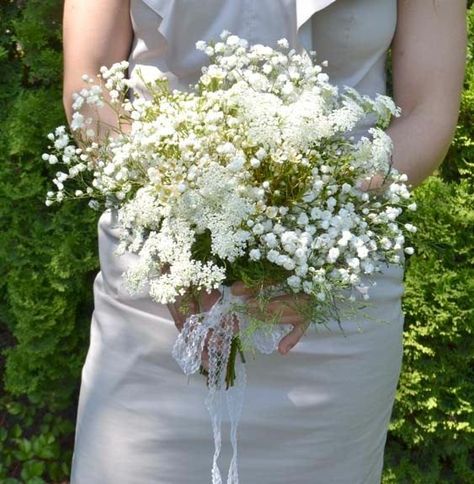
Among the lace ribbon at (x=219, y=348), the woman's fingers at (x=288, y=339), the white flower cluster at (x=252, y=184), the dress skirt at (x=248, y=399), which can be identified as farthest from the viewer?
the dress skirt at (x=248, y=399)

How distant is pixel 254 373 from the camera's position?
180cm

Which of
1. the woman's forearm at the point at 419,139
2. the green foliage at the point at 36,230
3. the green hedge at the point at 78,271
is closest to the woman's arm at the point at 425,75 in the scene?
the woman's forearm at the point at 419,139

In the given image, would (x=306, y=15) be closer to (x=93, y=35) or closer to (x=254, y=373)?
(x=93, y=35)

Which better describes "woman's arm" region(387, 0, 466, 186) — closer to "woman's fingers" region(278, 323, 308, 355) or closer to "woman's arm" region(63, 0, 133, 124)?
"woman's fingers" region(278, 323, 308, 355)

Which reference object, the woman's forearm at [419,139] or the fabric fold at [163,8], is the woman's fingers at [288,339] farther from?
the fabric fold at [163,8]

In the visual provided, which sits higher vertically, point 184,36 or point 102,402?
point 184,36

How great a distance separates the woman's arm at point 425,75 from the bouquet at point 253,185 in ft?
1.37

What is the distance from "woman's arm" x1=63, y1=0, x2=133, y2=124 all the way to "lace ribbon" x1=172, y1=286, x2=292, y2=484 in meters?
0.47

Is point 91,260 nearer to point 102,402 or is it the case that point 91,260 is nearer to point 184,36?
point 102,402

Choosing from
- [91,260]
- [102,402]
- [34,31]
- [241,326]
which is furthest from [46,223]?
[241,326]

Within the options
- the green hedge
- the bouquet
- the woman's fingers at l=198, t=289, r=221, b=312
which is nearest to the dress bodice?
the bouquet

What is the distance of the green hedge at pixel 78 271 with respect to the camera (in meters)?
2.62

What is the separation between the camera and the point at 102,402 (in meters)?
1.93

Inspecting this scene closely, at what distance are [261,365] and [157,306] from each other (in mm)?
263
